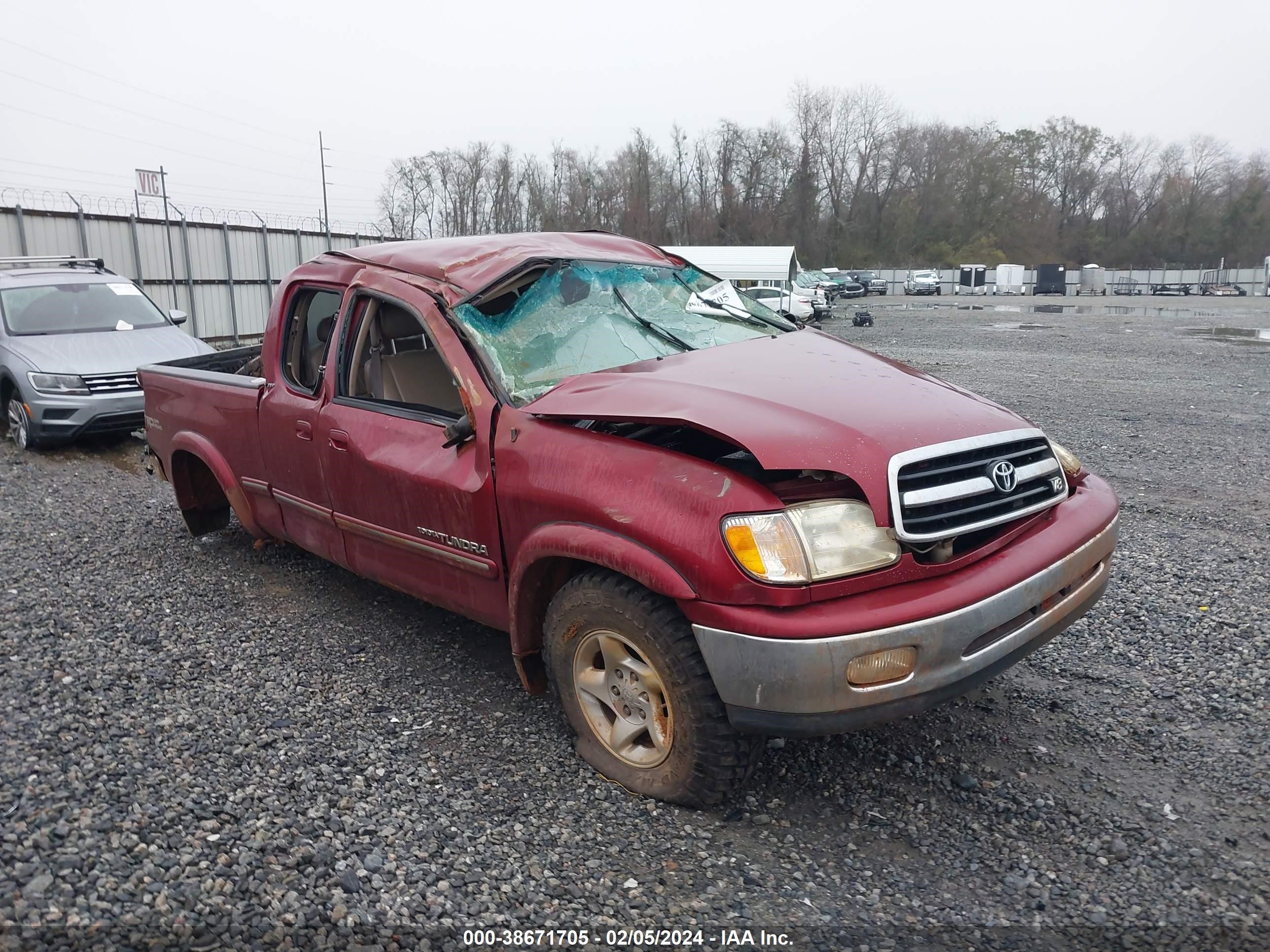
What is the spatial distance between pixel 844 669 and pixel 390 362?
107 inches

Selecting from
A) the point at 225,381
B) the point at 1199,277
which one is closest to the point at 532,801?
the point at 225,381

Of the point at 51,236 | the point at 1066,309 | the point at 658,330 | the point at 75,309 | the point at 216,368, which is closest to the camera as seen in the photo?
the point at 658,330

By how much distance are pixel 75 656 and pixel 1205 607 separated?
5.58 m

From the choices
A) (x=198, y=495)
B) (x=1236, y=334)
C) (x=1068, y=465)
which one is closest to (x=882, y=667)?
(x=1068, y=465)

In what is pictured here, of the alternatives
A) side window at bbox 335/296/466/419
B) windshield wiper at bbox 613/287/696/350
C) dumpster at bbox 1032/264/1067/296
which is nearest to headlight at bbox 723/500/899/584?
windshield wiper at bbox 613/287/696/350

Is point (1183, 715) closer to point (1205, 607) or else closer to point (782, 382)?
point (1205, 607)

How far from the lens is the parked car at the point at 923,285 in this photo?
60875 mm

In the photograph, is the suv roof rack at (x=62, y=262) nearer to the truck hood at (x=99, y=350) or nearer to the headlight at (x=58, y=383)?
the truck hood at (x=99, y=350)

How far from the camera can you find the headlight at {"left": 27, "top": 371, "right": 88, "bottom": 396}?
875cm

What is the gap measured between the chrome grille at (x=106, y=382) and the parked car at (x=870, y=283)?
170 ft

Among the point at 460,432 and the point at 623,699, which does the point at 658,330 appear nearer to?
the point at 460,432

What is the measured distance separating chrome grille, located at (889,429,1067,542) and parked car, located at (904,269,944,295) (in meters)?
61.9

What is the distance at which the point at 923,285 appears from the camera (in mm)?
60875

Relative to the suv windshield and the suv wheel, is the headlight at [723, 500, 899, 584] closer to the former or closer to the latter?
the suv wheel
